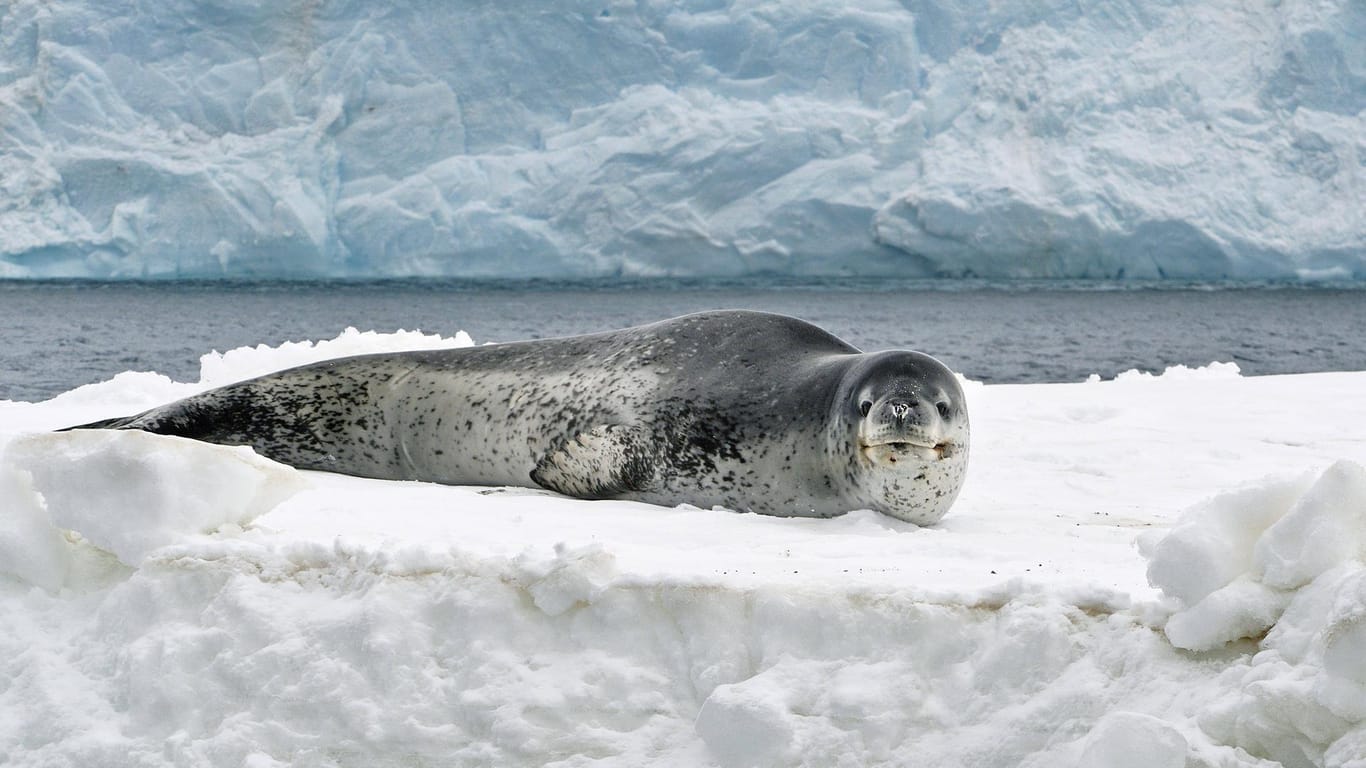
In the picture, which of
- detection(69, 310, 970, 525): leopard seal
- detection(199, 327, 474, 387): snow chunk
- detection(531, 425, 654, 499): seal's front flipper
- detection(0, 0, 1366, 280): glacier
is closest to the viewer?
detection(69, 310, 970, 525): leopard seal

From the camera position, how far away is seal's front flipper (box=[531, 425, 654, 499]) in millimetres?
3758

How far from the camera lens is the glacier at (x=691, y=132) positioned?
24688 mm

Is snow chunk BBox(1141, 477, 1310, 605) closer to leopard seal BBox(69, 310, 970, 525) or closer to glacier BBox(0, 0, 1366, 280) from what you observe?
leopard seal BBox(69, 310, 970, 525)

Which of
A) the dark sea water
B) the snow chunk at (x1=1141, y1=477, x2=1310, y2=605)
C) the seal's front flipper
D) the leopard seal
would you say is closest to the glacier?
the dark sea water

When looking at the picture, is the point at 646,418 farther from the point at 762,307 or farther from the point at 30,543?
the point at 762,307

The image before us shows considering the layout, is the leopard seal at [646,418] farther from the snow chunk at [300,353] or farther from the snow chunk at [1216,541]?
the snow chunk at [300,353]

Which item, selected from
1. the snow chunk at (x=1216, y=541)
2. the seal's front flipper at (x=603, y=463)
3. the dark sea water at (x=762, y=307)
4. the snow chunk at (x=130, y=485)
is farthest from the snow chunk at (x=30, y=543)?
the dark sea water at (x=762, y=307)

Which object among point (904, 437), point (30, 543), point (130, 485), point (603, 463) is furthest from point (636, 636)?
point (603, 463)

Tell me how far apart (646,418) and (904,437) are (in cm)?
80

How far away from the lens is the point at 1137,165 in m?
24.9

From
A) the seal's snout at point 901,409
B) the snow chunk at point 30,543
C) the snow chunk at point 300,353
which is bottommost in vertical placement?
the snow chunk at point 300,353

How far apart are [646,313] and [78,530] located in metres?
27.9

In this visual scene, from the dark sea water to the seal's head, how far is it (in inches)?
514

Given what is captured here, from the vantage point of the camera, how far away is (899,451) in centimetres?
329
